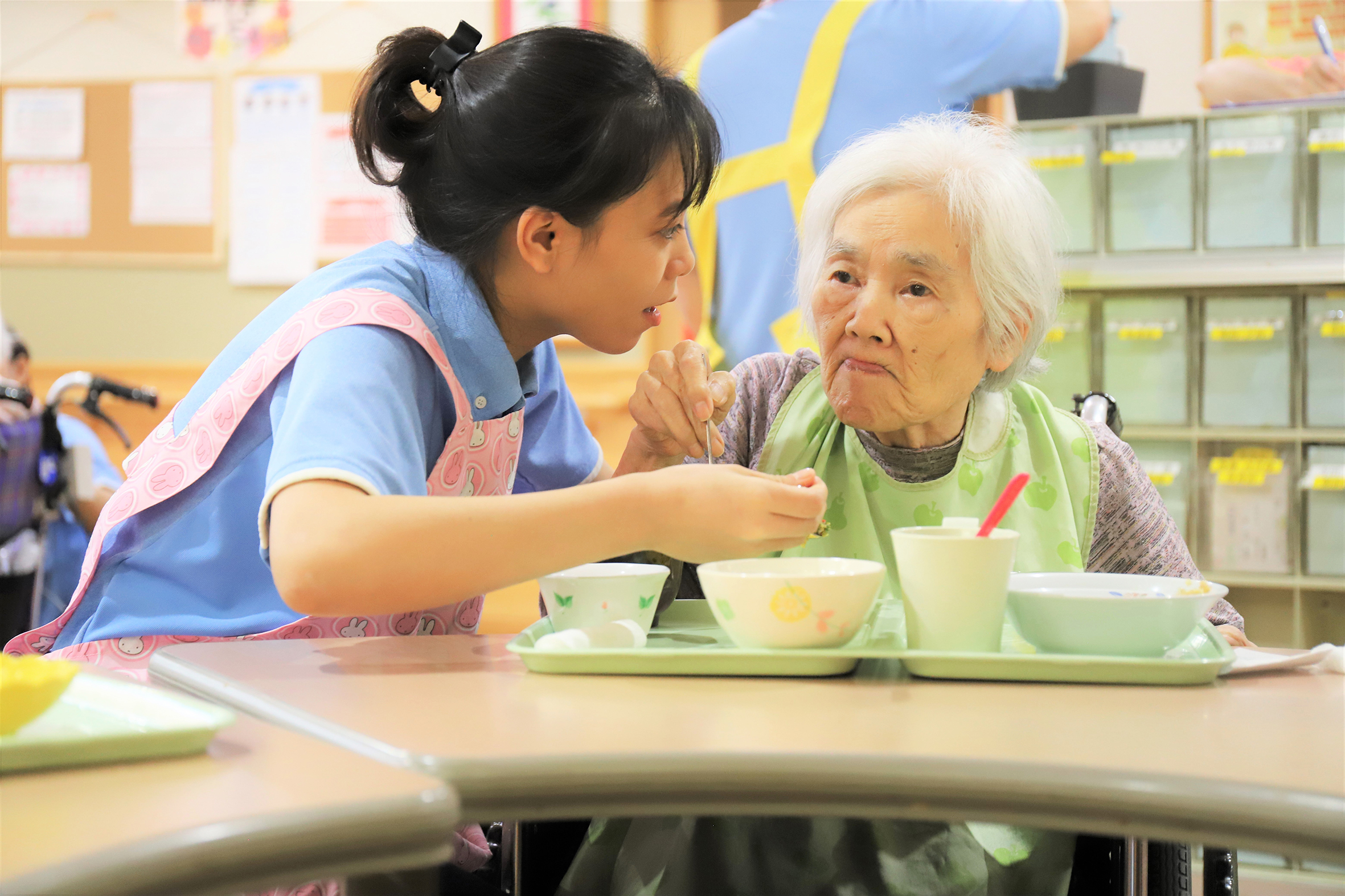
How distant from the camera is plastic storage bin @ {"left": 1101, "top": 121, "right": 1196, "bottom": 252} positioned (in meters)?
3.09

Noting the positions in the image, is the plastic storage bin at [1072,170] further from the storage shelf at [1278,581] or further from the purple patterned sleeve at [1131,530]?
the purple patterned sleeve at [1131,530]

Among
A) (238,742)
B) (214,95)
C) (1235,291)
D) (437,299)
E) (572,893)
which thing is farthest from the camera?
(214,95)

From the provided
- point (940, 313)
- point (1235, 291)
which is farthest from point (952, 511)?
point (1235, 291)

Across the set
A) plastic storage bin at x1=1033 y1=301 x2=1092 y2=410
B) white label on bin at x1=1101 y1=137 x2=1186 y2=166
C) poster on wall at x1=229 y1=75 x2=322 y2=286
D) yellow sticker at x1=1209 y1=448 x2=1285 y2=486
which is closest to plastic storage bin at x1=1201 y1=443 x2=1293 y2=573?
yellow sticker at x1=1209 y1=448 x2=1285 y2=486

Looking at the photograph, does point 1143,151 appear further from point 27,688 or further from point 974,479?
point 27,688

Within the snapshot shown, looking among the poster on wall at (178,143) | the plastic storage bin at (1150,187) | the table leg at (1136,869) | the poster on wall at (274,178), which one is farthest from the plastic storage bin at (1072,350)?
the poster on wall at (178,143)

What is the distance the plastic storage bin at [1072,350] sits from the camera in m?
3.18

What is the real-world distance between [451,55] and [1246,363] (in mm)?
2553

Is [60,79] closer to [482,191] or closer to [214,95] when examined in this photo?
[214,95]

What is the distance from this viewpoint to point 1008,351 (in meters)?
1.39

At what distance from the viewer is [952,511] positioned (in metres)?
1.35

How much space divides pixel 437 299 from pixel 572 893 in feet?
2.01

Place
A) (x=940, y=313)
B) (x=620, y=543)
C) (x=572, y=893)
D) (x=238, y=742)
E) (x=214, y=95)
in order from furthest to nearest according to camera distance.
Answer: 1. (x=214, y=95)
2. (x=940, y=313)
3. (x=572, y=893)
4. (x=620, y=543)
5. (x=238, y=742)

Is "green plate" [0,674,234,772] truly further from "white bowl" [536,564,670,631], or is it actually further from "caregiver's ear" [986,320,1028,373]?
"caregiver's ear" [986,320,1028,373]
